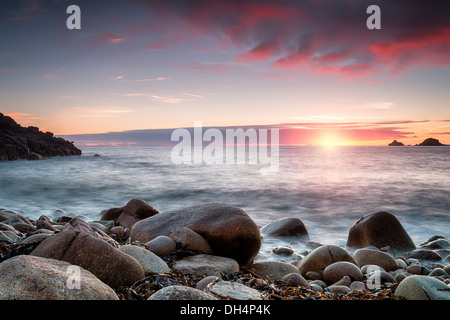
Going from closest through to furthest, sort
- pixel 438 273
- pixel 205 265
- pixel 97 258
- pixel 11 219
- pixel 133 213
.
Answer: pixel 97 258, pixel 205 265, pixel 438 273, pixel 11 219, pixel 133 213

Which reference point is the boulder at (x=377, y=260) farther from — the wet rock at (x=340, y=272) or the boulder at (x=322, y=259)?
the wet rock at (x=340, y=272)

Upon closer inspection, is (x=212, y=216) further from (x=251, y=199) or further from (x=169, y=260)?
(x=251, y=199)

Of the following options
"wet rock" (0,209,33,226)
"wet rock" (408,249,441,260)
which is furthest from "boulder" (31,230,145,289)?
"wet rock" (408,249,441,260)

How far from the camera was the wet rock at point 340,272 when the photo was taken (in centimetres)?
447

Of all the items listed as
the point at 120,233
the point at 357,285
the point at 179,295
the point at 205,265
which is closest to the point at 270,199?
the point at 120,233

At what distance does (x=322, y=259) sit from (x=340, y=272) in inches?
19.1

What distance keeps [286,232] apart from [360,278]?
336 centimetres

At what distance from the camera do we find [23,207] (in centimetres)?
1218

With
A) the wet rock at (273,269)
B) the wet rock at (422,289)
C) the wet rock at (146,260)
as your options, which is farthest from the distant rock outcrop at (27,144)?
the wet rock at (422,289)

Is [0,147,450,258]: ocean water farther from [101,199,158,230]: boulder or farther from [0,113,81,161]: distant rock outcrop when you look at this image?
[0,113,81,161]: distant rock outcrop

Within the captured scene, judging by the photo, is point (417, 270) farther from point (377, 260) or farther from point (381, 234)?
point (381, 234)

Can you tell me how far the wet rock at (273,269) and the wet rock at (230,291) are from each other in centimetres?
179

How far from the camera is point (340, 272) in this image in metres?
4.51

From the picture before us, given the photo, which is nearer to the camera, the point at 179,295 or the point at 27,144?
the point at 179,295
